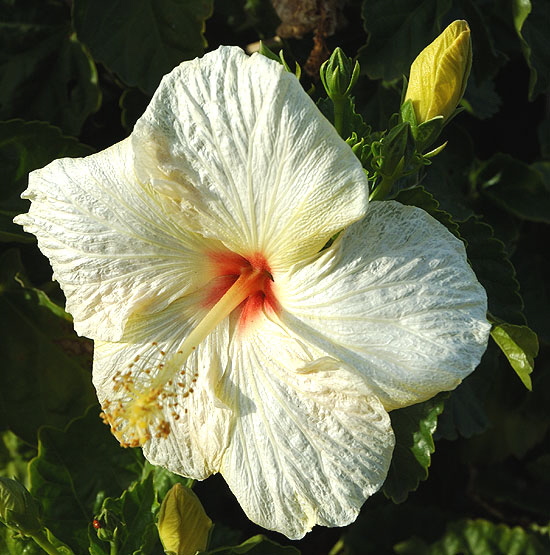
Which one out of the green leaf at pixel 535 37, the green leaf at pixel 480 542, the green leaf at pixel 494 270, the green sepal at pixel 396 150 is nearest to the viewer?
the green sepal at pixel 396 150

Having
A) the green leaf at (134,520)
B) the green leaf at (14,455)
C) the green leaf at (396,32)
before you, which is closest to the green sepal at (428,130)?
the green leaf at (396,32)

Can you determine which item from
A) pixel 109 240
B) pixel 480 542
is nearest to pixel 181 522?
pixel 109 240

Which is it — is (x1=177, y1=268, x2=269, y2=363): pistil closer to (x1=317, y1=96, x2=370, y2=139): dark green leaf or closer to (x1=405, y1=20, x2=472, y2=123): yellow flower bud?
(x1=317, y1=96, x2=370, y2=139): dark green leaf

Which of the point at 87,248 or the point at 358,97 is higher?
the point at 87,248

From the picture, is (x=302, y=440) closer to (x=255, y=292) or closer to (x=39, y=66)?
(x=255, y=292)

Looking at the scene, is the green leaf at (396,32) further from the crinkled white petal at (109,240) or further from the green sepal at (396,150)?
the crinkled white petal at (109,240)

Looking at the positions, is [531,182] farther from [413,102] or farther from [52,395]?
[52,395]

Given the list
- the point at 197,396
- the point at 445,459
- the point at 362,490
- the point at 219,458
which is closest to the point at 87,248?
the point at 197,396

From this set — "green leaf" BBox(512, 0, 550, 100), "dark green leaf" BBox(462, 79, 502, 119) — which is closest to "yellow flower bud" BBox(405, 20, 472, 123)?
"green leaf" BBox(512, 0, 550, 100)
